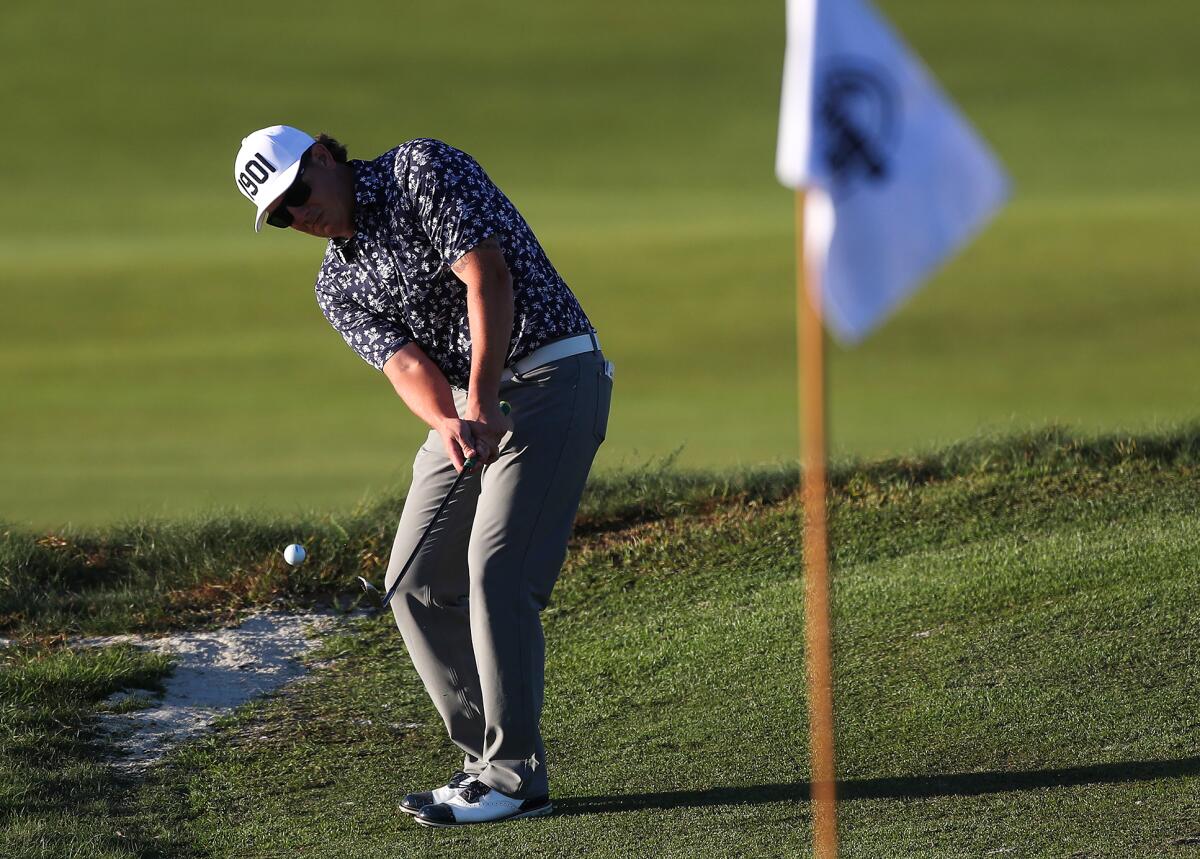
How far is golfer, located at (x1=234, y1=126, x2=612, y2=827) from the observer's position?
4242 mm

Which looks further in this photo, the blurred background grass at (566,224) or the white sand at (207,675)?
the blurred background grass at (566,224)

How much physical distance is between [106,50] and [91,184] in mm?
4602

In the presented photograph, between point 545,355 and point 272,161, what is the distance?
2.80 feet

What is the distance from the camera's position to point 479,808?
4.37 m

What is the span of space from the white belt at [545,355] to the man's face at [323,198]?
1.90 feet

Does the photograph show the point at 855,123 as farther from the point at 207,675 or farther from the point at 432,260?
the point at 207,675

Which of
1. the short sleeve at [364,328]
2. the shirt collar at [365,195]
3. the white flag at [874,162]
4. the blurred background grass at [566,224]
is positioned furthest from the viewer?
the blurred background grass at [566,224]

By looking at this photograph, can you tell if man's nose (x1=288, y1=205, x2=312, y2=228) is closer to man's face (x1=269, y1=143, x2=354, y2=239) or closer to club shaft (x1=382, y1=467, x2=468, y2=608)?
man's face (x1=269, y1=143, x2=354, y2=239)

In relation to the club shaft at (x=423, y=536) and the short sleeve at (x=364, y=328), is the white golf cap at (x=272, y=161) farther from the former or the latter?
the club shaft at (x=423, y=536)

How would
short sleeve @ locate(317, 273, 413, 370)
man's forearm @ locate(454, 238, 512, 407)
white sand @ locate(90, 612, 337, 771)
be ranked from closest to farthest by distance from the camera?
man's forearm @ locate(454, 238, 512, 407)
short sleeve @ locate(317, 273, 413, 370)
white sand @ locate(90, 612, 337, 771)

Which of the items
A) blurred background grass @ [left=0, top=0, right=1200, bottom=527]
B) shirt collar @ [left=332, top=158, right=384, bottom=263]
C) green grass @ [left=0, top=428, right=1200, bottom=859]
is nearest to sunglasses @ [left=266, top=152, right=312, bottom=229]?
shirt collar @ [left=332, top=158, right=384, bottom=263]

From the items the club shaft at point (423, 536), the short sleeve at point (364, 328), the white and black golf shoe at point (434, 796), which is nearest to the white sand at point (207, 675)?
the white and black golf shoe at point (434, 796)

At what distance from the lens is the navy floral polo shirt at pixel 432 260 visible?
424 centimetres

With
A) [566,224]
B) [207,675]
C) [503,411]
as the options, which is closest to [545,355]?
[503,411]
